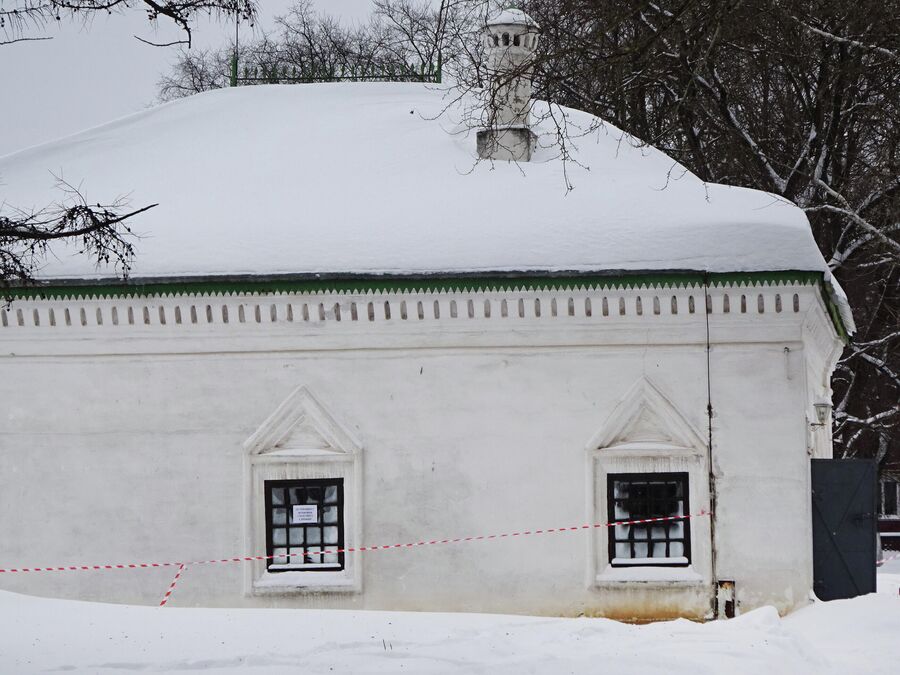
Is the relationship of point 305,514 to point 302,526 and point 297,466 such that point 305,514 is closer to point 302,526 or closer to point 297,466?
point 302,526

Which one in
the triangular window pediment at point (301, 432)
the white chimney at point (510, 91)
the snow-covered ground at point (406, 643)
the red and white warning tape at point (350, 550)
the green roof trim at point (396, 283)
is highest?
the white chimney at point (510, 91)

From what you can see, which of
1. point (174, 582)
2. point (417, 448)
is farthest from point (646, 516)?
point (174, 582)

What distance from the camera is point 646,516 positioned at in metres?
12.1

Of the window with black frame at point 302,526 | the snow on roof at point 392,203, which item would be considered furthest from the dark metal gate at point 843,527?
the window with black frame at point 302,526

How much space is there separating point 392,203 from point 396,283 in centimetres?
103

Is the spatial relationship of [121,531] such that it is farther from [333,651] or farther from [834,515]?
[834,515]

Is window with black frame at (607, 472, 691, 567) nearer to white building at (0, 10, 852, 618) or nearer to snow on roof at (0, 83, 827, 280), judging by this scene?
white building at (0, 10, 852, 618)

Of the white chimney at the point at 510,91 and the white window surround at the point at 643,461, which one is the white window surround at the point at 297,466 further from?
the white chimney at the point at 510,91

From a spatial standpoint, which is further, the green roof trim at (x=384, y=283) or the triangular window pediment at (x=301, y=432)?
the triangular window pediment at (x=301, y=432)

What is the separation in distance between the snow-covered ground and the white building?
6.12 feet

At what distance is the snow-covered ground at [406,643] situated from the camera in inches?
330

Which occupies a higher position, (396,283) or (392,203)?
(392,203)

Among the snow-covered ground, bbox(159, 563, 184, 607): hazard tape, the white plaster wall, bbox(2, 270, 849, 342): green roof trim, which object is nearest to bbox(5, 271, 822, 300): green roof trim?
bbox(2, 270, 849, 342): green roof trim

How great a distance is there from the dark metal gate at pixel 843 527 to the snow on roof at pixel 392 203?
2.06 meters
